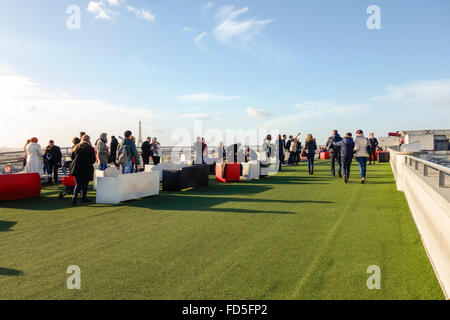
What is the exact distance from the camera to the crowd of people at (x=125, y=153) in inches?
367

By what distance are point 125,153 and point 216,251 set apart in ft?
22.2

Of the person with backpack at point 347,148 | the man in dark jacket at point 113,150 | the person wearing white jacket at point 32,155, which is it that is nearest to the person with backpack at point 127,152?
the man in dark jacket at point 113,150

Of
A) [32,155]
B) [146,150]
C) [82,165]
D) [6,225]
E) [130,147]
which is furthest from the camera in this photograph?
[146,150]

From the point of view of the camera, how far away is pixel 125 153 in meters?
10.7

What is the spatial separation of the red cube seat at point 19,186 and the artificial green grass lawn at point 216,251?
1478 millimetres

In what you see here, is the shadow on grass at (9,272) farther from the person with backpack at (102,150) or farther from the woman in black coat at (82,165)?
the person with backpack at (102,150)

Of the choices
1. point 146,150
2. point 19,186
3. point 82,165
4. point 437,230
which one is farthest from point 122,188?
point 146,150

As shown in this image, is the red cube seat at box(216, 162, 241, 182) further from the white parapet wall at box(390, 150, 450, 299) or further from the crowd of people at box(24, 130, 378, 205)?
the white parapet wall at box(390, 150, 450, 299)

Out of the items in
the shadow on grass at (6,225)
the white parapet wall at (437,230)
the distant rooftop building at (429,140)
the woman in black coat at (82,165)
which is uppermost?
the distant rooftop building at (429,140)

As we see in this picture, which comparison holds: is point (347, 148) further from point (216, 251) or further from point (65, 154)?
point (65, 154)

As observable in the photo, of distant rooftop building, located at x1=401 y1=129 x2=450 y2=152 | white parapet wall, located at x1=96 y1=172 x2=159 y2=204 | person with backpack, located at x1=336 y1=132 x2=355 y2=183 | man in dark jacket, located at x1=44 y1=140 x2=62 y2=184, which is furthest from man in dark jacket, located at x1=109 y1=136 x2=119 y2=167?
distant rooftop building, located at x1=401 y1=129 x2=450 y2=152

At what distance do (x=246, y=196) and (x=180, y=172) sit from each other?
272 centimetres
